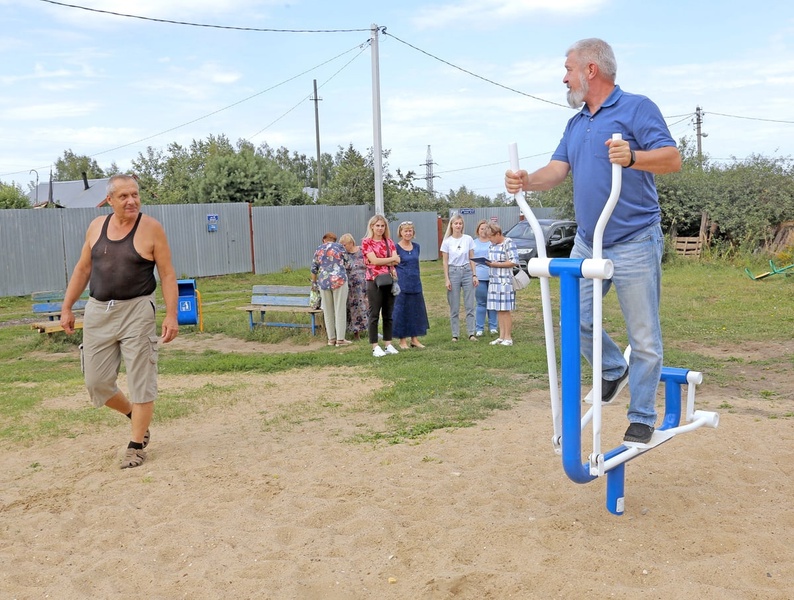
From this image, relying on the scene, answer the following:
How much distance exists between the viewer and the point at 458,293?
38.3 feet

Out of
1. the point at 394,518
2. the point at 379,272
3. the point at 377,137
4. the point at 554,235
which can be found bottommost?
the point at 394,518

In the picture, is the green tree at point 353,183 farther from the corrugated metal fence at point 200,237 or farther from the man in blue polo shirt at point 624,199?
the man in blue polo shirt at point 624,199

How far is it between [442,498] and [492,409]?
2370 mm

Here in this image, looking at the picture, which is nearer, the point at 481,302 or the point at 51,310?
the point at 481,302

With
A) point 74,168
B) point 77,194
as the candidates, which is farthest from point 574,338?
point 74,168

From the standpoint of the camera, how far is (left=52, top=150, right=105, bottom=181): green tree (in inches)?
3034

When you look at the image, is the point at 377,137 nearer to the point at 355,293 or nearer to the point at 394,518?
the point at 355,293

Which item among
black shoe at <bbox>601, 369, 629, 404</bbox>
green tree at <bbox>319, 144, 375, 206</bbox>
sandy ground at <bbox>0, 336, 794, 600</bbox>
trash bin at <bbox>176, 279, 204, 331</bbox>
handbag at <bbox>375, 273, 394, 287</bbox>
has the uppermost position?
green tree at <bbox>319, 144, 375, 206</bbox>

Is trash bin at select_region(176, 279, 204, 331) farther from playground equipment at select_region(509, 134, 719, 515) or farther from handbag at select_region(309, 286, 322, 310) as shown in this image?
playground equipment at select_region(509, 134, 719, 515)

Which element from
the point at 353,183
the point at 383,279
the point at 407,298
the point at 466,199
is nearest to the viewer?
the point at 383,279

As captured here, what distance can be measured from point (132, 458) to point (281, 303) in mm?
7360

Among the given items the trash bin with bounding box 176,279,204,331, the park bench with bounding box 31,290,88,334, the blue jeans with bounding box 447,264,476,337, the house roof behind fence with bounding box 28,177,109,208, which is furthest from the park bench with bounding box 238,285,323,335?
the house roof behind fence with bounding box 28,177,109,208

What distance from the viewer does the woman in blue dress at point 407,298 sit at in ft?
35.9

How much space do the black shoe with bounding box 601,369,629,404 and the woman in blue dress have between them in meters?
6.68
